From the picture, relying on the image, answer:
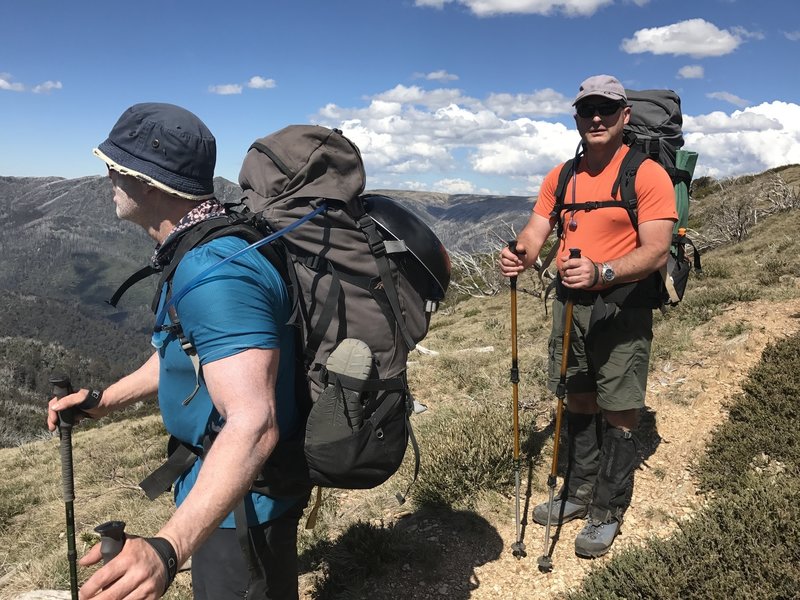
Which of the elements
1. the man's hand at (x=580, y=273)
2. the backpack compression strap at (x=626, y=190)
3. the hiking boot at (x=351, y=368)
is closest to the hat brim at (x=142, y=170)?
the hiking boot at (x=351, y=368)

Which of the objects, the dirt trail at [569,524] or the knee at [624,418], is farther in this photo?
the knee at [624,418]

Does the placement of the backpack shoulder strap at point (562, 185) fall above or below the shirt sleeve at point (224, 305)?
above

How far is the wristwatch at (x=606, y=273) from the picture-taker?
311 cm

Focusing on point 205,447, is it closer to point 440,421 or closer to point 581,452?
point 581,452

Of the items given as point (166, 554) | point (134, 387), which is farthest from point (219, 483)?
point (134, 387)

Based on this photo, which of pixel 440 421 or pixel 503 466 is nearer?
pixel 503 466

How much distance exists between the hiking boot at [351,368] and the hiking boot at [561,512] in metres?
2.69

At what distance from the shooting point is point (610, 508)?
3.78 m

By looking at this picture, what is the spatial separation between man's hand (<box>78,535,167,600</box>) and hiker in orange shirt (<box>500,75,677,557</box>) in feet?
8.20

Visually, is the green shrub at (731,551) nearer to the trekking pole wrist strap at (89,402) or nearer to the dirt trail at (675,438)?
the dirt trail at (675,438)

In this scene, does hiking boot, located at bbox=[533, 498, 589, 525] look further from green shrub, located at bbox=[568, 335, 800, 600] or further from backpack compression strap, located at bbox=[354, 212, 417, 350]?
backpack compression strap, located at bbox=[354, 212, 417, 350]

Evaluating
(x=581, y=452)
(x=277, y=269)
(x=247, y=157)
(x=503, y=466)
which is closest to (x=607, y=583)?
(x=581, y=452)

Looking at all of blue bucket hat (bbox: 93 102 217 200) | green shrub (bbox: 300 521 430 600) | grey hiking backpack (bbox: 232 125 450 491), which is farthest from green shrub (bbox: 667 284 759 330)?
blue bucket hat (bbox: 93 102 217 200)

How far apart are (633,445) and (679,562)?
0.85m
